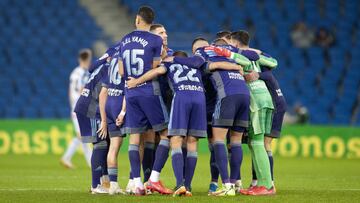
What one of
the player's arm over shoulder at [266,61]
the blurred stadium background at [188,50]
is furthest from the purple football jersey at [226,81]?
the blurred stadium background at [188,50]

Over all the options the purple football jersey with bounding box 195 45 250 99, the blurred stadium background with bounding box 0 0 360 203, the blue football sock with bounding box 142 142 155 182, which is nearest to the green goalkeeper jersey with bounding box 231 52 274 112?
the purple football jersey with bounding box 195 45 250 99

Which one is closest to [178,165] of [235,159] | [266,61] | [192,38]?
[235,159]

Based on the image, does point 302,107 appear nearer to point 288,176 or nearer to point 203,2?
point 203,2

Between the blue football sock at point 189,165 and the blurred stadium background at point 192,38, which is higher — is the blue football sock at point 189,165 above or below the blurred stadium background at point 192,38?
below

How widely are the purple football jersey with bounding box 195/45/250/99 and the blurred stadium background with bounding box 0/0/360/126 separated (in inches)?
542

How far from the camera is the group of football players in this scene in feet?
38.1

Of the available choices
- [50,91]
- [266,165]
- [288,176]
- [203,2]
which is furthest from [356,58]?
[266,165]

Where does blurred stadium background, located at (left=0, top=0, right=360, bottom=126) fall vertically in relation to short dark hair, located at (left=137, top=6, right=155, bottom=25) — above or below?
above

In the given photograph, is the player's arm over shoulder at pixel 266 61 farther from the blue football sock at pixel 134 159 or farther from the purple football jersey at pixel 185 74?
the blue football sock at pixel 134 159

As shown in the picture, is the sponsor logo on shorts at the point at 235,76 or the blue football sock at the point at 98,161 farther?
the blue football sock at the point at 98,161

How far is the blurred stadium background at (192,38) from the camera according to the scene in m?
26.9

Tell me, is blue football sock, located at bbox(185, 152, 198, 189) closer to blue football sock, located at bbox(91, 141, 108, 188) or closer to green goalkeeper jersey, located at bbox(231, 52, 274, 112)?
green goalkeeper jersey, located at bbox(231, 52, 274, 112)

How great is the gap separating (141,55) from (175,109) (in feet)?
2.96

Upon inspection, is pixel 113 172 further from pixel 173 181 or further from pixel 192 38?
pixel 192 38
